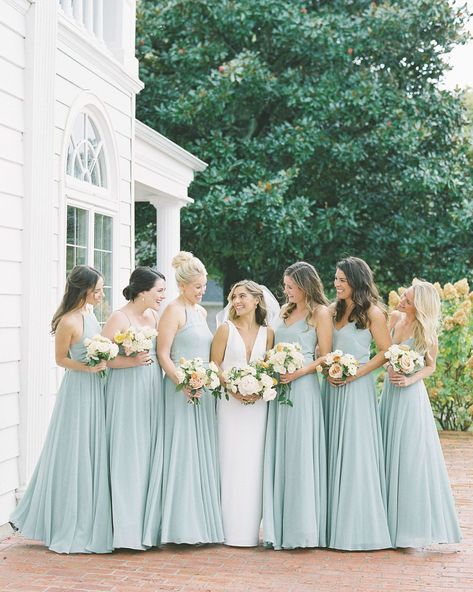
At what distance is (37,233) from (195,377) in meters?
2.00

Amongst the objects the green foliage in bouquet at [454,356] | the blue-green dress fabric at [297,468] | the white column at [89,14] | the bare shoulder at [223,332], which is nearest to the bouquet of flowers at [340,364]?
the blue-green dress fabric at [297,468]

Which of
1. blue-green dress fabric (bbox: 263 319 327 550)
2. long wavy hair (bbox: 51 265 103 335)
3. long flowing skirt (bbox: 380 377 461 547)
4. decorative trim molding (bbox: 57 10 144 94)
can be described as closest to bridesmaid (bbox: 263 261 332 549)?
blue-green dress fabric (bbox: 263 319 327 550)

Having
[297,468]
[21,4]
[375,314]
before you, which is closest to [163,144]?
[21,4]

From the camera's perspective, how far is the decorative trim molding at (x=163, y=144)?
10.8m

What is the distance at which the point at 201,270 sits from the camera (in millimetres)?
6809

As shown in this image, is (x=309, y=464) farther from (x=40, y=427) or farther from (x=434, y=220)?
(x=434, y=220)

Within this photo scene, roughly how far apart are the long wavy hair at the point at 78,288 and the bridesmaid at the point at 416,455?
2313 millimetres

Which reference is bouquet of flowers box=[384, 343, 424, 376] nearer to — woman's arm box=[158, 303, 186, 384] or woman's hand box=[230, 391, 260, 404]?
woman's hand box=[230, 391, 260, 404]

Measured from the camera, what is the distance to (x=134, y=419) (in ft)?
21.5

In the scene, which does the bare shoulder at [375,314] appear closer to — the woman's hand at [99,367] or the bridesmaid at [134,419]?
the bridesmaid at [134,419]

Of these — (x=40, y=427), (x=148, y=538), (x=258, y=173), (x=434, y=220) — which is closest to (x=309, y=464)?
(x=148, y=538)

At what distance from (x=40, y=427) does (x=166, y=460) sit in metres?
1.40

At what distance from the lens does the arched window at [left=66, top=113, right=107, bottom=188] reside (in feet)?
28.3

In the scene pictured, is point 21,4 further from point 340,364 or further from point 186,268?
point 340,364
